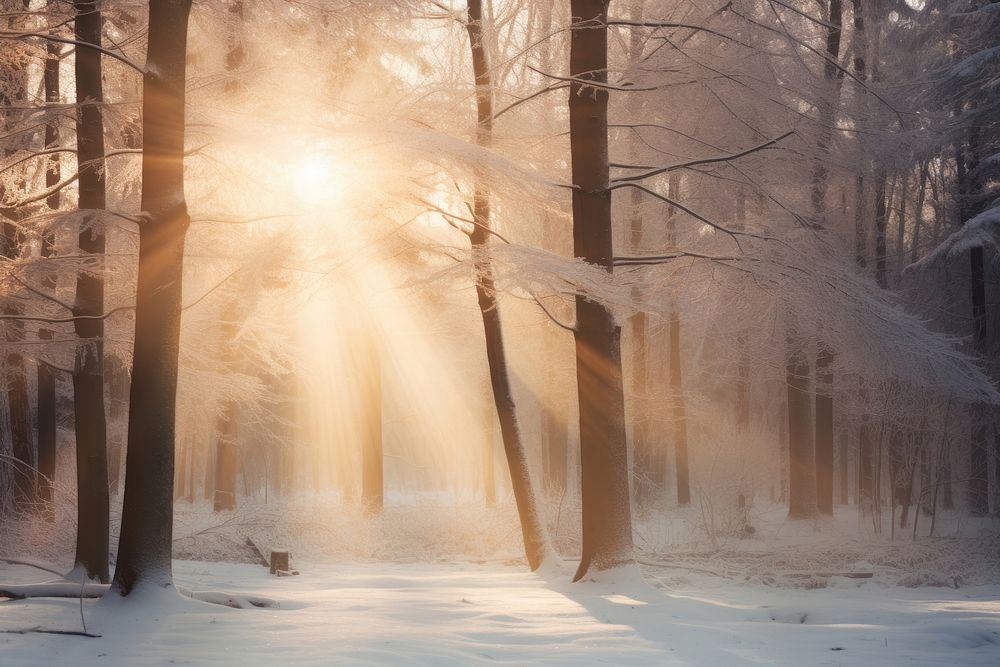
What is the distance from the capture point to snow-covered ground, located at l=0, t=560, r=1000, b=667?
5.45 metres

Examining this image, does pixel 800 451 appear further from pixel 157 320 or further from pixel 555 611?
pixel 157 320

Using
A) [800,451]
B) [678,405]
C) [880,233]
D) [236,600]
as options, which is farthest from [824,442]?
[236,600]

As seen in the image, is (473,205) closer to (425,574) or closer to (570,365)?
(425,574)

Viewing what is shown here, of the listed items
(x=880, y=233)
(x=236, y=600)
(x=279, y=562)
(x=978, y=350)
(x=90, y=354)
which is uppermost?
(x=880, y=233)

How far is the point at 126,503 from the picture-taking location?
7.29m

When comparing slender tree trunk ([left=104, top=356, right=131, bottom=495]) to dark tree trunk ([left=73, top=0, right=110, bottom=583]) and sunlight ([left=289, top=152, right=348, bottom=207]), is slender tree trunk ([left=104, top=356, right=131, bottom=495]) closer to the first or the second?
dark tree trunk ([left=73, top=0, right=110, bottom=583])

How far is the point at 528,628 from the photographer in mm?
6438

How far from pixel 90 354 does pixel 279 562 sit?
3.84m

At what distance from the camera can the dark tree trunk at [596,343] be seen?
9.06 metres

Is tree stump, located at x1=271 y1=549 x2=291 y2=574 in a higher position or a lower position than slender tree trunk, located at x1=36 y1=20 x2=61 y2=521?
lower

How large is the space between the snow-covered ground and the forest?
0.05 meters

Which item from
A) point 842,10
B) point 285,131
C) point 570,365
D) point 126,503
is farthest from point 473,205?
point 842,10

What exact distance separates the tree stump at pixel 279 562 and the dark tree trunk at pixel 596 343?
4519 millimetres

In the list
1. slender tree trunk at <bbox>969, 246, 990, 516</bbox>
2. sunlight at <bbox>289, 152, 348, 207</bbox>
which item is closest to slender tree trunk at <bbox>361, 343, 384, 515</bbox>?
sunlight at <bbox>289, 152, 348, 207</bbox>
